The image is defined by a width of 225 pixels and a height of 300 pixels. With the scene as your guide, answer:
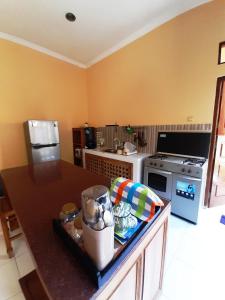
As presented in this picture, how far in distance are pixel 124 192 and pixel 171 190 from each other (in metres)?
1.57

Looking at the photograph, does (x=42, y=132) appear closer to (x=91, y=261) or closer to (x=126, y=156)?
(x=126, y=156)

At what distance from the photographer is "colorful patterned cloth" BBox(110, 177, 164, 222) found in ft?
2.42

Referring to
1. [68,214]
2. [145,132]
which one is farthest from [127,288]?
[145,132]

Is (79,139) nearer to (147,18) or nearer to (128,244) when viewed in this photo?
(147,18)

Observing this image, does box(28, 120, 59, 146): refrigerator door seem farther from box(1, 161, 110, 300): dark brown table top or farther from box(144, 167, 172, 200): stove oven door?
box(144, 167, 172, 200): stove oven door

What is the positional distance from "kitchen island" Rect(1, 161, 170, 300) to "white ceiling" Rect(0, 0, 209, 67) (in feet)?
8.14

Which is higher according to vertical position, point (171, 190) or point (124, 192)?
point (124, 192)

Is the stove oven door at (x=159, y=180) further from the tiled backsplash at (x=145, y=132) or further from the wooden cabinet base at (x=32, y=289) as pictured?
the wooden cabinet base at (x=32, y=289)

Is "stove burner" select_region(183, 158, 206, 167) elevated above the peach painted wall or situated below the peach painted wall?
below

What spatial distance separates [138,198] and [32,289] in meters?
1.00

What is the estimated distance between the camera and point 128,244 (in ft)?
2.10

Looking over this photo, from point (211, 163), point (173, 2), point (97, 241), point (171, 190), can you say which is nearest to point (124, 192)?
point (97, 241)

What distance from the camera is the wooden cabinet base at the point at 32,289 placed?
0.92 meters

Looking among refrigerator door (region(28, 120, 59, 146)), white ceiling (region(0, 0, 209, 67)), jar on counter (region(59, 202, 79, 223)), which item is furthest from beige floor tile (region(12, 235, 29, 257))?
white ceiling (region(0, 0, 209, 67))
